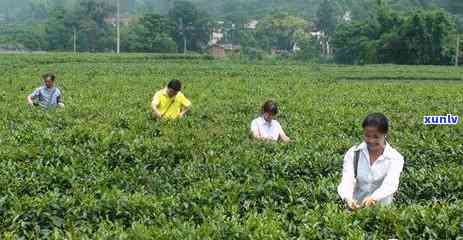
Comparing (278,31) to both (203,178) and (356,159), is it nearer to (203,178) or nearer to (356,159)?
(203,178)

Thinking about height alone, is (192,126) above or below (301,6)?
below

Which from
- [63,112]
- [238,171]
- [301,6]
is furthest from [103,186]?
[301,6]

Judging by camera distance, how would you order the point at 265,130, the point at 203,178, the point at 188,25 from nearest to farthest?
the point at 203,178 < the point at 265,130 < the point at 188,25

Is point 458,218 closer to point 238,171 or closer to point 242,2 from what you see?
Answer: point 238,171

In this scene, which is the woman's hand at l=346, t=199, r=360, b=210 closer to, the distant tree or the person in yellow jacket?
the person in yellow jacket

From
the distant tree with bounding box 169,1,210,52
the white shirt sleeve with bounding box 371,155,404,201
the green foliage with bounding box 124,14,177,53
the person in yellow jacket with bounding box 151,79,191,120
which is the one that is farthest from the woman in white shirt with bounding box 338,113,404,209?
the distant tree with bounding box 169,1,210,52

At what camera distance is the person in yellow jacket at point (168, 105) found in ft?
32.3

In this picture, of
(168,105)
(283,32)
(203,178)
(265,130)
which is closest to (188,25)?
(283,32)

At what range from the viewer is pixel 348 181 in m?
4.97

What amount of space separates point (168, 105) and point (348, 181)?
543cm

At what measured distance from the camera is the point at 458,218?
4719 millimetres

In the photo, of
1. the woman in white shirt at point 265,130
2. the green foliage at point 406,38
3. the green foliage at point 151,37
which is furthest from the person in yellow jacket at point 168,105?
the green foliage at point 151,37

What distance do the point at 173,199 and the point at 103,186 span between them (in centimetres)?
100

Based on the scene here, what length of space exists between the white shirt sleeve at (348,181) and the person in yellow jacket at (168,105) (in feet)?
16.8
